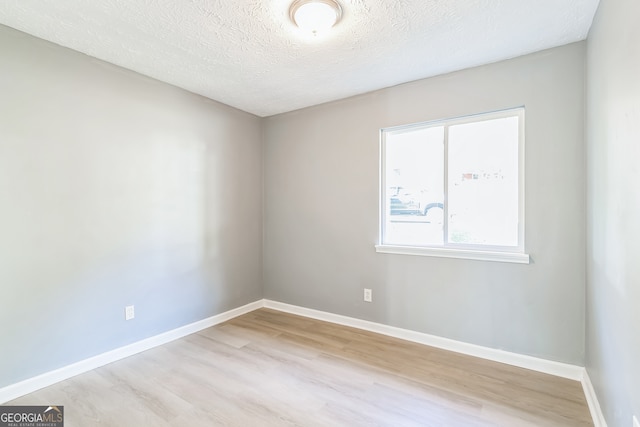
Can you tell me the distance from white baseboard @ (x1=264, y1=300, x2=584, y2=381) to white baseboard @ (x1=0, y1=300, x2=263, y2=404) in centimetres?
102

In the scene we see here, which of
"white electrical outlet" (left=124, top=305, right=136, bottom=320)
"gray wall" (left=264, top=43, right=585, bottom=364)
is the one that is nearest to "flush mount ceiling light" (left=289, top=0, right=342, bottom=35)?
"gray wall" (left=264, top=43, right=585, bottom=364)

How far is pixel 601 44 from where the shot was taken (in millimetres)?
1695

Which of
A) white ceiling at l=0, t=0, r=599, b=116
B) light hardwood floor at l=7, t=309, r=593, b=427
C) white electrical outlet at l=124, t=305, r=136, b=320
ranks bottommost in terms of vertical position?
light hardwood floor at l=7, t=309, r=593, b=427

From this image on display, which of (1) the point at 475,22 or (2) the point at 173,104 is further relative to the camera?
(2) the point at 173,104

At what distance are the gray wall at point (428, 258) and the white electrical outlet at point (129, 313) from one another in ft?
5.20

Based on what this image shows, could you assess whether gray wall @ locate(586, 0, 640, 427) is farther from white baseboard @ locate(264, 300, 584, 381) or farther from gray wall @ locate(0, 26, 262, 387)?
gray wall @ locate(0, 26, 262, 387)

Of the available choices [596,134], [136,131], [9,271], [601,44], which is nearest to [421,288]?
[596,134]

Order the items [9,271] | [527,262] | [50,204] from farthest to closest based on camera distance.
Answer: [527,262] → [50,204] → [9,271]

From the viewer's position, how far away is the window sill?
7.63 feet

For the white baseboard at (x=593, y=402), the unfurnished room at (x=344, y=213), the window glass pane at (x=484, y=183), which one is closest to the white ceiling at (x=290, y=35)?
the unfurnished room at (x=344, y=213)

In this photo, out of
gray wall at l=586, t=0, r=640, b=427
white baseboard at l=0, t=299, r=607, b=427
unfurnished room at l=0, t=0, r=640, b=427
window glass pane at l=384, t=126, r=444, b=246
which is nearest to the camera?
gray wall at l=586, t=0, r=640, b=427

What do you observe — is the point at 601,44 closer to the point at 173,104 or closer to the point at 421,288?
the point at 421,288

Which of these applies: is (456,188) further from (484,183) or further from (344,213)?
(344,213)

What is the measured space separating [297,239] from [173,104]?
1.92m
